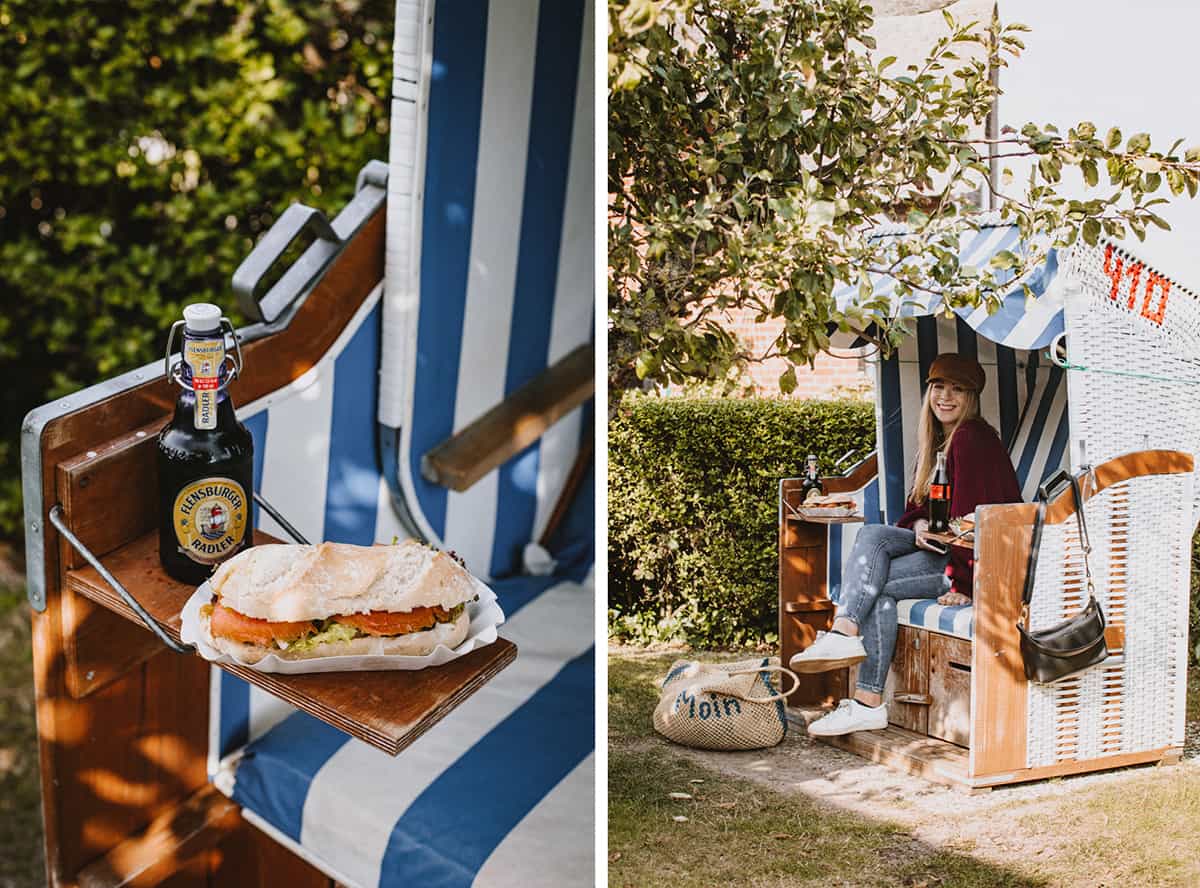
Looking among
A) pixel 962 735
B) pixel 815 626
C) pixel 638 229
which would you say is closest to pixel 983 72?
pixel 638 229

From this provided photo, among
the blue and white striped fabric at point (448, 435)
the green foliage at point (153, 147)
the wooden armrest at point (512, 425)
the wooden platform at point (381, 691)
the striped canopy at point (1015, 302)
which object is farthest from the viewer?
the green foliage at point (153, 147)

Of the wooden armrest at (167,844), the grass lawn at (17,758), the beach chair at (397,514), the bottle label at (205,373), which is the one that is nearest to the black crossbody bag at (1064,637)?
the beach chair at (397,514)

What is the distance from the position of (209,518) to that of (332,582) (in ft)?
0.89

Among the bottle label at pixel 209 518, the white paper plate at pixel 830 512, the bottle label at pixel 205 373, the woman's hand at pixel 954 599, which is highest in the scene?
the bottle label at pixel 205 373

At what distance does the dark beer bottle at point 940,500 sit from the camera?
1.49 m

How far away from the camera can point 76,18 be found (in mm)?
4227

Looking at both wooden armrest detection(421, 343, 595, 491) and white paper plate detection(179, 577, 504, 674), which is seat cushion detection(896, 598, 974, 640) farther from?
wooden armrest detection(421, 343, 595, 491)

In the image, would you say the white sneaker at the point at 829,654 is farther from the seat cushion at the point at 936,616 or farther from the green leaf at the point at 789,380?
the green leaf at the point at 789,380

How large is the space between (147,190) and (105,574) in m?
3.59

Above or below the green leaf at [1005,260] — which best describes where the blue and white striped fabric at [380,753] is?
below

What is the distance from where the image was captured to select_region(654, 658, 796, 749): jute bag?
157cm

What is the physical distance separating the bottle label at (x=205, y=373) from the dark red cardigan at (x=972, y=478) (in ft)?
3.15

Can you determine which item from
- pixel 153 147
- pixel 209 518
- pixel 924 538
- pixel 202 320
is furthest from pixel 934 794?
pixel 153 147

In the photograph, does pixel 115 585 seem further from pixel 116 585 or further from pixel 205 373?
pixel 205 373
